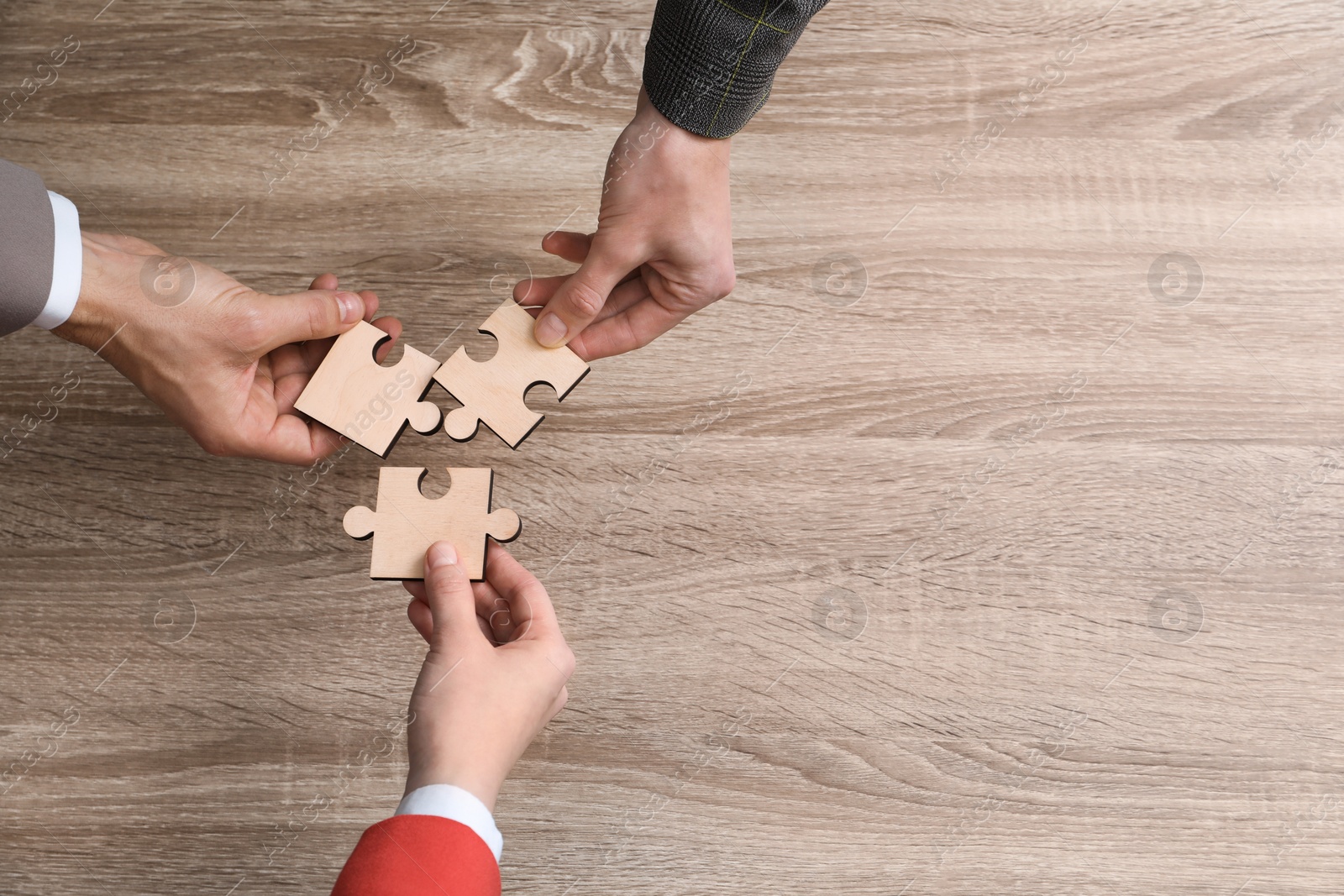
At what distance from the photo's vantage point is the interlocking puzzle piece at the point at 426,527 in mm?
1244

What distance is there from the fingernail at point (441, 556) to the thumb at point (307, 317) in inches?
15.7

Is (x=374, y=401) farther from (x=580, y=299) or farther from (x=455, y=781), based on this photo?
(x=455, y=781)

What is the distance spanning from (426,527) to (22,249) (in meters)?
0.72

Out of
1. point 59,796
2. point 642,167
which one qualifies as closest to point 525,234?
point 642,167

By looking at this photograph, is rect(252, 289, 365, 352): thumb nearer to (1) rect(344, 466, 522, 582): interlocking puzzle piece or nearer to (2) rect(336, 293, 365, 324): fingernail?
(2) rect(336, 293, 365, 324): fingernail

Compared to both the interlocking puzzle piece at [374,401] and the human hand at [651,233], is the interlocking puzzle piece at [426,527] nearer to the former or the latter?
the interlocking puzzle piece at [374,401]

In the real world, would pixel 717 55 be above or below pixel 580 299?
above

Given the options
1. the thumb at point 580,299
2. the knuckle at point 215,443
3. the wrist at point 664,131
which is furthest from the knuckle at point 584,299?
the knuckle at point 215,443

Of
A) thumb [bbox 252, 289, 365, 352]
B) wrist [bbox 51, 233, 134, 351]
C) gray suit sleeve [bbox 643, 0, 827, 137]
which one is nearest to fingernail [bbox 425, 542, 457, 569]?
thumb [bbox 252, 289, 365, 352]

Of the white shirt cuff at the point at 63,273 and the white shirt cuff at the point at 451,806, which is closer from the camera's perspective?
the white shirt cuff at the point at 451,806

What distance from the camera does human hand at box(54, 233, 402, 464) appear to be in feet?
4.27

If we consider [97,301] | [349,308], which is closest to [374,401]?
[349,308]

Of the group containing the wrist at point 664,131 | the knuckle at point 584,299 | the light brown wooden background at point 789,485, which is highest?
the wrist at point 664,131

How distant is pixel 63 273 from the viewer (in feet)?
4.19
